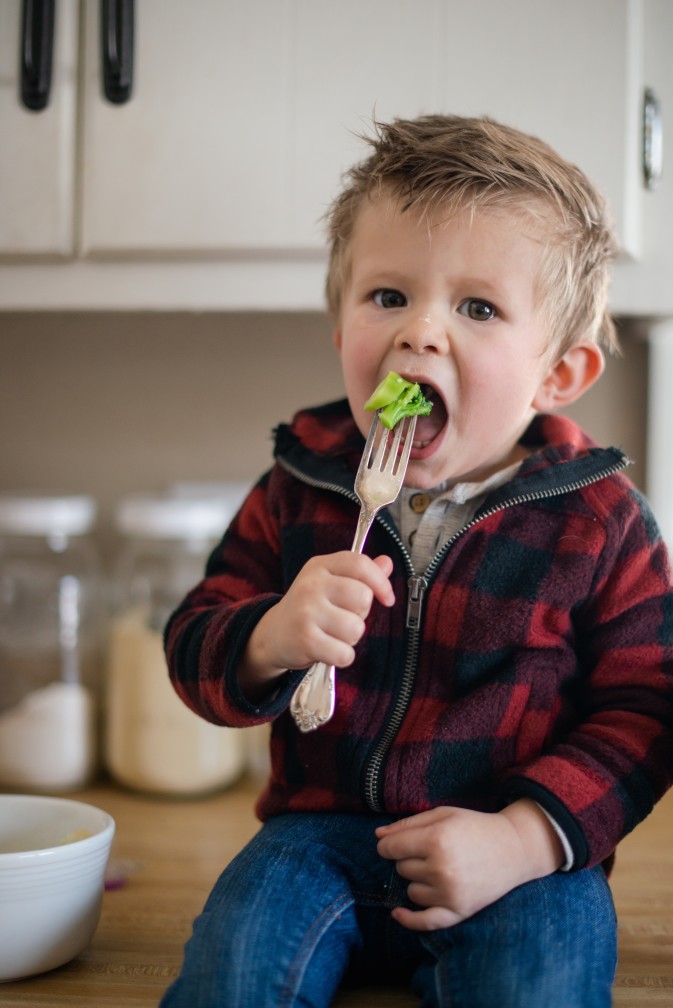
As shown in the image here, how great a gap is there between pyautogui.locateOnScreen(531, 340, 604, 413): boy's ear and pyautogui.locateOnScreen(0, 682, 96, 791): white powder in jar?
68 centimetres

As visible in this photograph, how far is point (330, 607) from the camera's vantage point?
71cm

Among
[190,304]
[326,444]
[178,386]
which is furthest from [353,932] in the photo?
[178,386]

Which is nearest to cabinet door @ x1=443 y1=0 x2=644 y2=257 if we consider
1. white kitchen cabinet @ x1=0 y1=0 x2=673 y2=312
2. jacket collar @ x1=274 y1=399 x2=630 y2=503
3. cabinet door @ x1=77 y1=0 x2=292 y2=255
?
white kitchen cabinet @ x1=0 y1=0 x2=673 y2=312

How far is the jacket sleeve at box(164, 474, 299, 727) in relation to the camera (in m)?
0.80

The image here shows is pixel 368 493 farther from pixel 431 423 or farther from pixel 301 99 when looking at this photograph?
pixel 301 99

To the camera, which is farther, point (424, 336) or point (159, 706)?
point (159, 706)

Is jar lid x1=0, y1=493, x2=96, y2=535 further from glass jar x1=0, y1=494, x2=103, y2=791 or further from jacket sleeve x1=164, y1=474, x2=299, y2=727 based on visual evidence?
jacket sleeve x1=164, y1=474, x2=299, y2=727

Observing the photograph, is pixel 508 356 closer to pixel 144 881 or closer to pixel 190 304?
pixel 190 304

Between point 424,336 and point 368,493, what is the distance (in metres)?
0.12

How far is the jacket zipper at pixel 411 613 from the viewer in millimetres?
820

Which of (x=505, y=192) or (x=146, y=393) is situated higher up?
(x=505, y=192)

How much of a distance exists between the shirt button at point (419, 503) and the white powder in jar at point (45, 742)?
0.58 m

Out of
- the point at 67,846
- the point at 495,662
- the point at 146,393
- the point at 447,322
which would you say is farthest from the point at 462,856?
the point at 146,393

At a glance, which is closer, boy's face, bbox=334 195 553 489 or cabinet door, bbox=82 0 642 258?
boy's face, bbox=334 195 553 489
